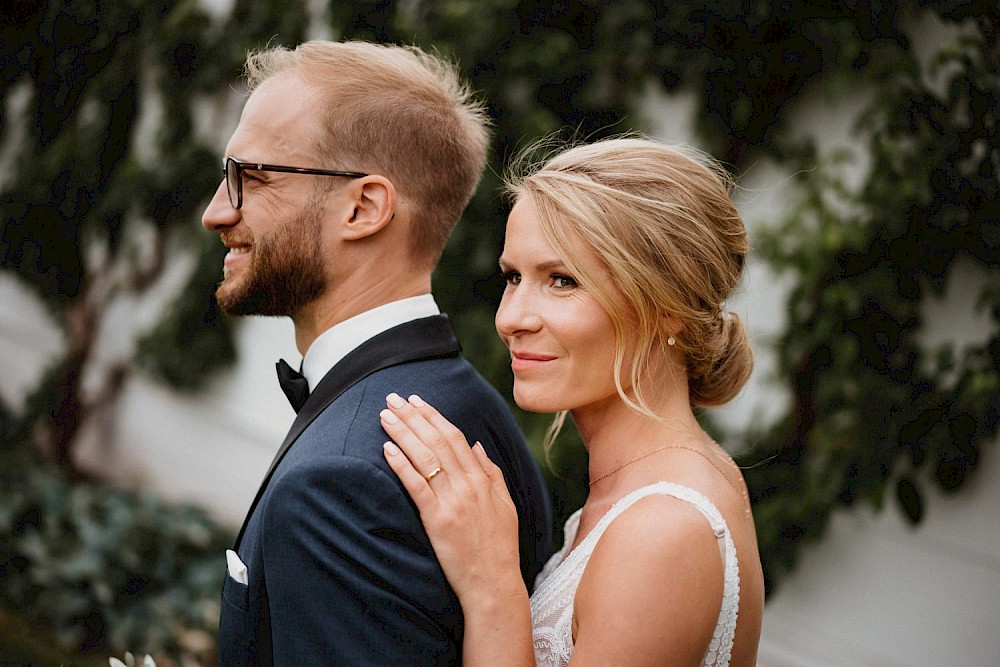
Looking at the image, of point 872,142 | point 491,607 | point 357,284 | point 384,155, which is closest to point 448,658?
point 491,607

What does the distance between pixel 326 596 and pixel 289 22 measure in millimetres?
4595

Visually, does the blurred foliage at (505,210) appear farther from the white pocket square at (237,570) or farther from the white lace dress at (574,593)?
the white pocket square at (237,570)

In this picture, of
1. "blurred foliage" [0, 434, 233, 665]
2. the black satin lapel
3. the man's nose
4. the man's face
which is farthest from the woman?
"blurred foliage" [0, 434, 233, 665]

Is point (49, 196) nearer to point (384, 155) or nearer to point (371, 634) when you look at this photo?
point (384, 155)

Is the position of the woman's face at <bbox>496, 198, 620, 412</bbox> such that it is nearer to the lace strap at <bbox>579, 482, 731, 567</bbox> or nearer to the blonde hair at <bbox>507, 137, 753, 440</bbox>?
the blonde hair at <bbox>507, 137, 753, 440</bbox>

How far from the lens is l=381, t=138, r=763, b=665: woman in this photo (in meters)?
1.55

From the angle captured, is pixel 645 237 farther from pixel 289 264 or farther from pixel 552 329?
pixel 289 264

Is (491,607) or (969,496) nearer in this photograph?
(491,607)

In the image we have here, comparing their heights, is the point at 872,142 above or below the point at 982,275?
above

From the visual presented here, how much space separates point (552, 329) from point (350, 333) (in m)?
0.47

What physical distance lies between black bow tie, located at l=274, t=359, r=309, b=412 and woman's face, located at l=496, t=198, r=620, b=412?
49cm

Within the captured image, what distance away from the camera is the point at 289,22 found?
548cm

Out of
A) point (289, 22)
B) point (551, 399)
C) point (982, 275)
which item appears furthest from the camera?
point (289, 22)

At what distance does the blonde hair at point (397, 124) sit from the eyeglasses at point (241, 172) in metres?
0.02
